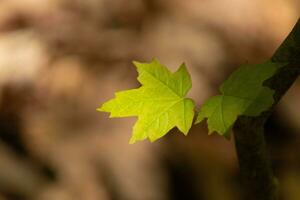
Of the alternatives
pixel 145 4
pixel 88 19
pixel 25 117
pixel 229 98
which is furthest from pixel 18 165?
pixel 229 98

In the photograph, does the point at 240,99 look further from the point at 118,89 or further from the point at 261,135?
the point at 118,89

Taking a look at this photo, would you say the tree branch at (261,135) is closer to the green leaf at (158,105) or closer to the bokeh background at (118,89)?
the green leaf at (158,105)

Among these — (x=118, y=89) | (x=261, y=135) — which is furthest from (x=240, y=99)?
(x=118, y=89)

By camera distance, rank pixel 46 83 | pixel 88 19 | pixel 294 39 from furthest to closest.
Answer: pixel 88 19 < pixel 46 83 < pixel 294 39

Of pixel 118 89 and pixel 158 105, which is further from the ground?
pixel 158 105

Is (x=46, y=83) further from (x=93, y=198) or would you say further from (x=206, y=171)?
(x=206, y=171)

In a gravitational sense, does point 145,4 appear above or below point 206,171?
above
